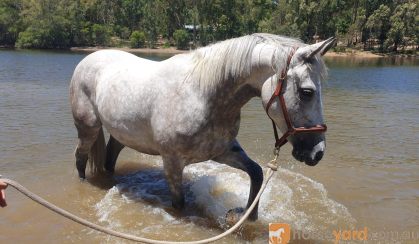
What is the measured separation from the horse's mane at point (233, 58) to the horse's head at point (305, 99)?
0.48ft

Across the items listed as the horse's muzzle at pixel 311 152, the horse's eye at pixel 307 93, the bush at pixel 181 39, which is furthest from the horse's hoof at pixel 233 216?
the bush at pixel 181 39

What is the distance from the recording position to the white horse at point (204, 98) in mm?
3314

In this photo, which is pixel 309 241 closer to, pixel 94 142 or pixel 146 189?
pixel 146 189

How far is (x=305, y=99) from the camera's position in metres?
3.27

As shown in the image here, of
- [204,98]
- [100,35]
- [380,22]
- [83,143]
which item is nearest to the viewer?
[204,98]

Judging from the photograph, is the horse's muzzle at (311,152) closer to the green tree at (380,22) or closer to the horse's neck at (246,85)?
the horse's neck at (246,85)

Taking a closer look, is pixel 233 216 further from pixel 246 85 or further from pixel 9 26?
pixel 9 26

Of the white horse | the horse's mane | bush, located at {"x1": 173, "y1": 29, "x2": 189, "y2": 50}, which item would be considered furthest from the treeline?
the horse's mane

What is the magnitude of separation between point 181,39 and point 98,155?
57.2 m

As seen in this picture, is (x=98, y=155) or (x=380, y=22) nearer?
(x=98, y=155)

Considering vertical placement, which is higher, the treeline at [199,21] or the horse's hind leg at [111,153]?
the treeline at [199,21]

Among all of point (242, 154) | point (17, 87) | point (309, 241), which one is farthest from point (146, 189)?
point (17, 87)

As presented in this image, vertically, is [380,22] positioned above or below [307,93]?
above

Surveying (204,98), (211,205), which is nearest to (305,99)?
(204,98)
